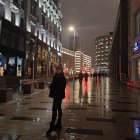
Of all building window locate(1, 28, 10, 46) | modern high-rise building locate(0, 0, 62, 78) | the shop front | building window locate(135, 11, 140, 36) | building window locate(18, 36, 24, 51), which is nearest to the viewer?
building window locate(135, 11, 140, 36)

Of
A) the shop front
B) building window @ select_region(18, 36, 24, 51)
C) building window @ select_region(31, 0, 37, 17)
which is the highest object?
building window @ select_region(31, 0, 37, 17)

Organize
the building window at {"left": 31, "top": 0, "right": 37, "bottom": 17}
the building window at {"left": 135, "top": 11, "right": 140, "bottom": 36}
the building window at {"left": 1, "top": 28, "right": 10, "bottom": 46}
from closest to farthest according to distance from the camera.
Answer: the building window at {"left": 135, "top": 11, "right": 140, "bottom": 36} → the building window at {"left": 1, "top": 28, "right": 10, "bottom": 46} → the building window at {"left": 31, "top": 0, "right": 37, "bottom": 17}

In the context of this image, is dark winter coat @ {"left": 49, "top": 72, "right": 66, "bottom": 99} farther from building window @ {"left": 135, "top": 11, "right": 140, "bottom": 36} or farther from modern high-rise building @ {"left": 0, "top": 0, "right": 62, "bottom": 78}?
modern high-rise building @ {"left": 0, "top": 0, "right": 62, "bottom": 78}

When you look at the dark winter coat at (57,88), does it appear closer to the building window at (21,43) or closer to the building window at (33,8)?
the building window at (21,43)

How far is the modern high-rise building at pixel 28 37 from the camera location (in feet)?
123

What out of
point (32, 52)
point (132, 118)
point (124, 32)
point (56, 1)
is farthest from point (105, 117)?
point (56, 1)

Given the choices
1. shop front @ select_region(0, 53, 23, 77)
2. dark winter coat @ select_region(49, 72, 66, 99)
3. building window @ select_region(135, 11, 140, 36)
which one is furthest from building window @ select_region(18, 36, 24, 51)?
dark winter coat @ select_region(49, 72, 66, 99)

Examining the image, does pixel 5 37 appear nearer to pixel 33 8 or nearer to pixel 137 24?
pixel 137 24

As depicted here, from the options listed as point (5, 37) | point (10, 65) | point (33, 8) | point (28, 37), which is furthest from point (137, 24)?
point (33, 8)

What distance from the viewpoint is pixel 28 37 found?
47375 millimetres

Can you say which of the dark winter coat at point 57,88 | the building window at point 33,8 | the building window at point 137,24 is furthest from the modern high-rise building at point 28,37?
the dark winter coat at point 57,88

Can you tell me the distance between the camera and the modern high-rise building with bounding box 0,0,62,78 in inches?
1476

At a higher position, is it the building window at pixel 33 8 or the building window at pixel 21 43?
the building window at pixel 33 8

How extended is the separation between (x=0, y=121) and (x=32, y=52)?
1649 inches
